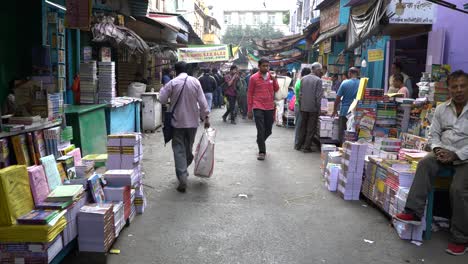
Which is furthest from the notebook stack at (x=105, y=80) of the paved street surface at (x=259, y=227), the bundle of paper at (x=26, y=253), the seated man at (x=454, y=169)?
the seated man at (x=454, y=169)

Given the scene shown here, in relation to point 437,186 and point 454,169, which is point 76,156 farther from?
point 454,169

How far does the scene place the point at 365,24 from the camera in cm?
762

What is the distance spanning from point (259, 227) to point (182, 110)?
2.31 metres

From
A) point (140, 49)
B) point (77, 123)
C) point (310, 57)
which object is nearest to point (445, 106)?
point (77, 123)

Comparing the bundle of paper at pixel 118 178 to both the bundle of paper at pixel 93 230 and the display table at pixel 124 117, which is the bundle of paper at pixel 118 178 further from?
the display table at pixel 124 117

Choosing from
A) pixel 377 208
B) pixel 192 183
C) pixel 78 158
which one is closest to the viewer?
pixel 78 158

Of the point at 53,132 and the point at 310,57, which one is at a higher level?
the point at 310,57

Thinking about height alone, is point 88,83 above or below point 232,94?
above

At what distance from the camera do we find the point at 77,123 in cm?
700

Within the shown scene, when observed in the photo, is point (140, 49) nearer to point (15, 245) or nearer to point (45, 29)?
point (45, 29)

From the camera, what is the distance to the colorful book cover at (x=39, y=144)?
473 cm

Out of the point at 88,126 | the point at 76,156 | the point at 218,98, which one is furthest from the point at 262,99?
the point at 218,98

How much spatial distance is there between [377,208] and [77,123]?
4.73 meters

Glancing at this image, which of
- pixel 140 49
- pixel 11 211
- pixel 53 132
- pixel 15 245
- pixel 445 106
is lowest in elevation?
pixel 15 245
